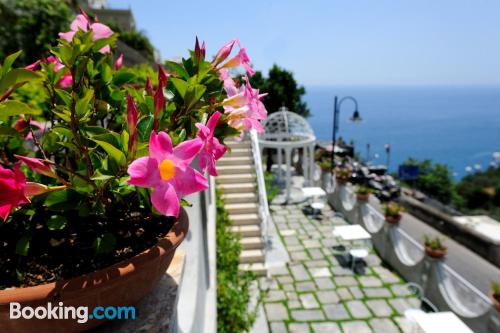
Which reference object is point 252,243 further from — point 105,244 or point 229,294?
point 105,244

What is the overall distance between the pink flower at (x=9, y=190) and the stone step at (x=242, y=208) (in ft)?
28.1

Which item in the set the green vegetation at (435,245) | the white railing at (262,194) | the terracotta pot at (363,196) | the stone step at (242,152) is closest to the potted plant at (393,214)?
the green vegetation at (435,245)

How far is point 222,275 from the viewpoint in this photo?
5383 mm

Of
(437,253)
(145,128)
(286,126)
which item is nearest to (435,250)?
(437,253)

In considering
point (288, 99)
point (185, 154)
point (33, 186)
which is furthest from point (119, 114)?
point (288, 99)

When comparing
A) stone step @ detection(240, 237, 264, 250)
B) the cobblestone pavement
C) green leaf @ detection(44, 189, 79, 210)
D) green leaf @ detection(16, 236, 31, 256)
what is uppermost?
green leaf @ detection(44, 189, 79, 210)

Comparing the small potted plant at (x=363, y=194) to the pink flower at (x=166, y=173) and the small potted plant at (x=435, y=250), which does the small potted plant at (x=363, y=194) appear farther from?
the pink flower at (x=166, y=173)

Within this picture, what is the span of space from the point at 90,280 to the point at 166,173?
0.37m

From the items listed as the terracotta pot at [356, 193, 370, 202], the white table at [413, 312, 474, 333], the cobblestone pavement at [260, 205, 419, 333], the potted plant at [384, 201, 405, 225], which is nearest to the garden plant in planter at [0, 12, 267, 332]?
the white table at [413, 312, 474, 333]

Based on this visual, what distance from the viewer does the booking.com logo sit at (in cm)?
68

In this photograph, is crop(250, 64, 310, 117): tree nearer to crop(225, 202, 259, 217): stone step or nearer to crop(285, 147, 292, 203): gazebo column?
crop(285, 147, 292, 203): gazebo column

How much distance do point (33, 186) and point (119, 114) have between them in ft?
1.75

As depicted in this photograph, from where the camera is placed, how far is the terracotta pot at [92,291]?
0.68 meters

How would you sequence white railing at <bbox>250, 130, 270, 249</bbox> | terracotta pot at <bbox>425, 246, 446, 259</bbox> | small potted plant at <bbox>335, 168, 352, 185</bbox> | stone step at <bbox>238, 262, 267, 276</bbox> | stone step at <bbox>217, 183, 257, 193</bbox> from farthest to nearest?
small potted plant at <bbox>335, 168, 352, 185</bbox> < stone step at <bbox>217, 183, 257, 193</bbox> < white railing at <bbox>250, 130, 270, 249</bbox> < stone step at <bbox>238, 262, 267, 276</bbox> < terracotta pot at <bbox>425, 246, 446, 259</bbox>
